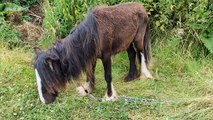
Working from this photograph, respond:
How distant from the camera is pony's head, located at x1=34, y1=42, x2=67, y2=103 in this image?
12.5 feet

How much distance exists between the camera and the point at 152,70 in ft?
16.2

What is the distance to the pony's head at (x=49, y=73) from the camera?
3.82m

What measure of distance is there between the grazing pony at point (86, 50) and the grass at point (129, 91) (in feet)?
0.60

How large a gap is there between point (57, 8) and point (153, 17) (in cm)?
149

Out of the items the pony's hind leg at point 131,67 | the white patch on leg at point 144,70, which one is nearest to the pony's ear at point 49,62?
the pony's hind leg at point 131,67

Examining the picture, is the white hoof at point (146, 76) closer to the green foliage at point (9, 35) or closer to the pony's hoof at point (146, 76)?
the pony's hoof at point (146, 76)

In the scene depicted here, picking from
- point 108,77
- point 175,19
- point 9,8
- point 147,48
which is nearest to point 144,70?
point 147,48

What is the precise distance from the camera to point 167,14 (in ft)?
17.4

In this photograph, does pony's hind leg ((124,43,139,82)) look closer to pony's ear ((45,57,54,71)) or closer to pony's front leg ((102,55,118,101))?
pony's front leg ((102,55,118,101))

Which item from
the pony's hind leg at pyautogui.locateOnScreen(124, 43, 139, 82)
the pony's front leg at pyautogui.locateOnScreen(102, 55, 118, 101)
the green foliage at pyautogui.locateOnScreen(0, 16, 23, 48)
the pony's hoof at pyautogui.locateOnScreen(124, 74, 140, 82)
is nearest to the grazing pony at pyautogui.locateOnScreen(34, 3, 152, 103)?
the pony's front leg at pyautogui.locateOnScreen(102, 55, 118, 101)

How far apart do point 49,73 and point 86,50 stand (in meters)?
0.45

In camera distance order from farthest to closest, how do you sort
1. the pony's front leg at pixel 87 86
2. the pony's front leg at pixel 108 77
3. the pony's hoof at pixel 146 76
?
the pony's hoof at pixel 146 76
the pony's front leg at pixel 87 86
the pony's front leg at pixel 108 77

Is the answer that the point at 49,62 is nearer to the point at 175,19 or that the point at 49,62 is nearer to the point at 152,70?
the point at 152,70

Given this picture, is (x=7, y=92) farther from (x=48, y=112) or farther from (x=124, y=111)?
(x=124, y=111)
